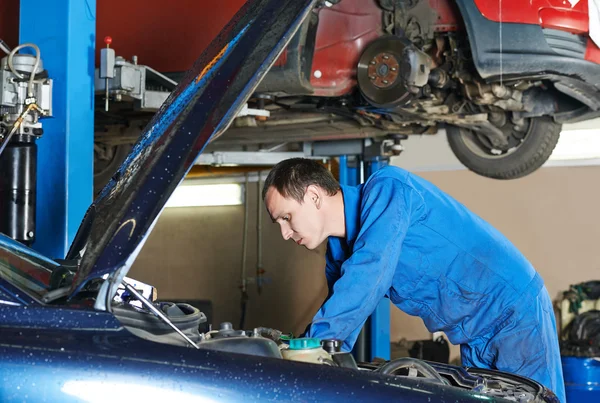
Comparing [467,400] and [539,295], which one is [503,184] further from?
[467,400]

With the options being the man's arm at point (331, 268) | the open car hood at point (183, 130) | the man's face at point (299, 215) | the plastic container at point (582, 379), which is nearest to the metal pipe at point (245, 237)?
the plastic container at point (582, 379)

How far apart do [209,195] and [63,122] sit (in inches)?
228

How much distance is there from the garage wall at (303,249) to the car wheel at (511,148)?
216 centimetres

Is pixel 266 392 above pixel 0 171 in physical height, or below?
below

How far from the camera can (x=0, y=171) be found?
2.93 metres

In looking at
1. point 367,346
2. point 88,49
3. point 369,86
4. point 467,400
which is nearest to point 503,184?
point 367,346

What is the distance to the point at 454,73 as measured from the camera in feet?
13.2

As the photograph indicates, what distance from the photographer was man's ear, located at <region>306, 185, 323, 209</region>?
2078 millimetres

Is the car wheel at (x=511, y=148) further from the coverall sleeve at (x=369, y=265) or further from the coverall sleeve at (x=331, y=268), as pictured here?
the coverall sleeve at (x=369, y=265)

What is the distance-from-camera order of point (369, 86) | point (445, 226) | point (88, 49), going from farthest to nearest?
point (369, 86) → point (88, 49) → point (445, 226)

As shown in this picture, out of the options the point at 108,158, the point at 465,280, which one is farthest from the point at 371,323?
the point at 465,280

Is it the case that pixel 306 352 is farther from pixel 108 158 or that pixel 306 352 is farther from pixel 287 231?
pixel 108 158

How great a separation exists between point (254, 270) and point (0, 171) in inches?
220

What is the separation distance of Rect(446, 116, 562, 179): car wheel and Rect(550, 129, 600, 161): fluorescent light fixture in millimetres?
2241
